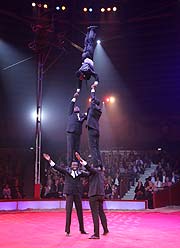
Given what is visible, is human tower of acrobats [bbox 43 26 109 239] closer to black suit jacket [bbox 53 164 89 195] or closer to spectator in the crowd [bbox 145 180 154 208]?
black suit jacket [bbox 53 164 89 195]

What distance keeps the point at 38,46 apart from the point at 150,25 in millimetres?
4099

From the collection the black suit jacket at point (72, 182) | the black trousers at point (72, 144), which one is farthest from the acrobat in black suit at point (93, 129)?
the black trousers at point (72, 144)

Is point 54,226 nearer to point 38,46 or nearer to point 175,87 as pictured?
point 38,46

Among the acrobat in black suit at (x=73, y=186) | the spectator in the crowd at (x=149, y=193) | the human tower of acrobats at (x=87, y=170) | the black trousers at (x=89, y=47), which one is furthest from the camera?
the spectator in the crowd at (x=149, y=193)

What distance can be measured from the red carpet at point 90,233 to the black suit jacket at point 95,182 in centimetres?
77

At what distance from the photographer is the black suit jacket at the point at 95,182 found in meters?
6.05

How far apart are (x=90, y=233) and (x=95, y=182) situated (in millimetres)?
1143

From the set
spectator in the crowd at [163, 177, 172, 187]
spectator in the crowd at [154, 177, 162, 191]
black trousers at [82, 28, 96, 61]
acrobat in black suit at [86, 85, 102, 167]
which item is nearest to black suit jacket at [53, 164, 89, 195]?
acrobat in black suit at [86, 85, 102, 167]

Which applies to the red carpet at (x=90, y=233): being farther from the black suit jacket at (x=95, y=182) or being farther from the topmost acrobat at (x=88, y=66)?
the topmost acrobat at (x=88, y=66)

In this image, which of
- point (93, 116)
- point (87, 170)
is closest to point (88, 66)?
point (93, 116)

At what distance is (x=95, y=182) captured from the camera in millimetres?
6129

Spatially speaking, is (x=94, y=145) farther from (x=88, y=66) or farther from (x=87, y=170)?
(x=88, y=66)

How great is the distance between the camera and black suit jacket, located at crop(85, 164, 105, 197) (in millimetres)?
6055

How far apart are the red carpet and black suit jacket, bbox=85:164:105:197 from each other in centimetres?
77
